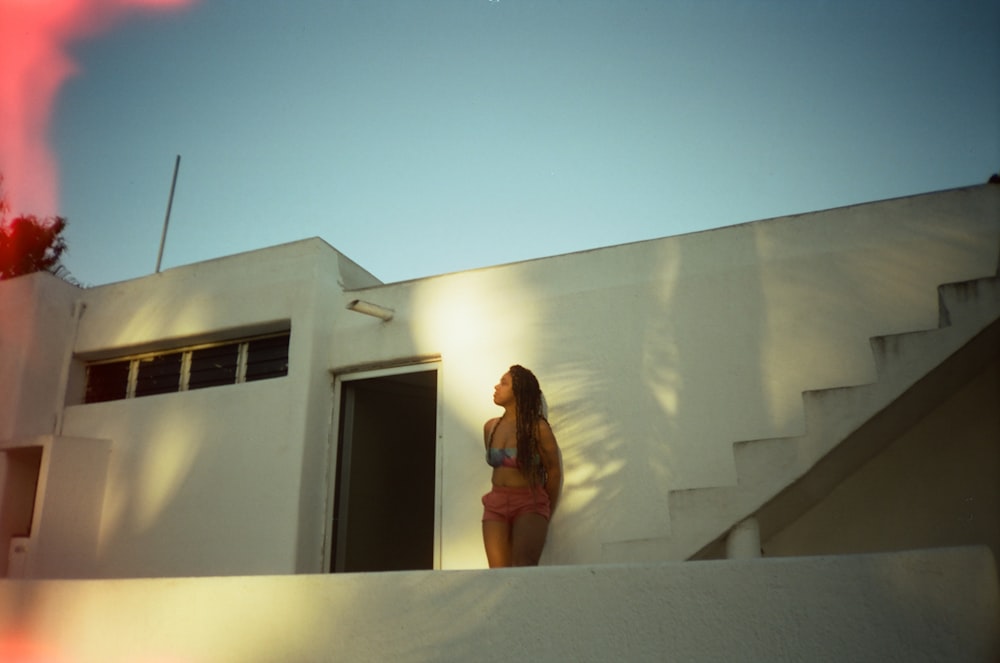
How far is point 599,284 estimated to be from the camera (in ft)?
15.5

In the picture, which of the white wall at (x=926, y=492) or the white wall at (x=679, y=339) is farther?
the white wall at (x=679, y=339)

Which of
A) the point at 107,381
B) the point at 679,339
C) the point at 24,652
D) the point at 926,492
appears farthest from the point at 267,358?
the point at 926,492

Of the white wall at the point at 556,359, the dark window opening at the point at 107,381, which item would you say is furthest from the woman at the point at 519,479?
the dark window opening at the point at 107,381

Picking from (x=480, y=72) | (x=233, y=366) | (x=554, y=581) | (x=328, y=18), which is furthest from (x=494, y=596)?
(x=328, y=18)

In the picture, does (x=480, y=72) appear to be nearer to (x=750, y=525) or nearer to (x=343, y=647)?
(x=750, y=525)

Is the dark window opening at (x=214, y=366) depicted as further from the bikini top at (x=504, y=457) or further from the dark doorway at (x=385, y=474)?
the bikini top at (x=504, y=457)

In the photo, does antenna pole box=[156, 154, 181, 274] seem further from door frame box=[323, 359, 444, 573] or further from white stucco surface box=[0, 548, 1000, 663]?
white stucco surface box=[0, 548, 1000, 663]

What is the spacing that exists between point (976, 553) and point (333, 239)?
198 inches

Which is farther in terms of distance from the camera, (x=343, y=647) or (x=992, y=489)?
(x=992, y=489)

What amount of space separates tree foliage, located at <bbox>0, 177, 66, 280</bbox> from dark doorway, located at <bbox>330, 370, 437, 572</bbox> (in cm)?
1146

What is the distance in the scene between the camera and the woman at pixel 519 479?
4.01m

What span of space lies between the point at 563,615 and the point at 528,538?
2041mm

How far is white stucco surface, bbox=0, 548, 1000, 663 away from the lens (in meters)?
1.67

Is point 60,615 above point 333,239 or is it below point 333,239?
below
